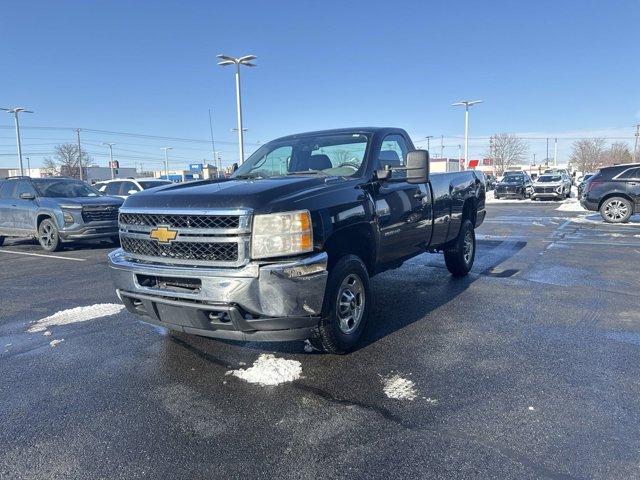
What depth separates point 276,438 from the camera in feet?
9.30

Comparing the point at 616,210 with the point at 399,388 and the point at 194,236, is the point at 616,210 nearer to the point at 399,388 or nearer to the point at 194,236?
the point at 399,388

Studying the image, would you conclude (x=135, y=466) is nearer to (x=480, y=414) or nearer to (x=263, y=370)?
(x=263, y=370)

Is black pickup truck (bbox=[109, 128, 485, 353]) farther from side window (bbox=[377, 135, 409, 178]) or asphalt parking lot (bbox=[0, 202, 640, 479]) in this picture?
asphalt parking lot (bbox=[0, 202, 640, 479])

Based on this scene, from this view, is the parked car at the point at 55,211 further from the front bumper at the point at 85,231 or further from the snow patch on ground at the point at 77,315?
the snow patch on ground at the point at 77,315

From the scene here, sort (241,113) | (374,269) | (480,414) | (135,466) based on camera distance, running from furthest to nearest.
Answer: (241,113) < (374,269) < (480,414) < (135,466)

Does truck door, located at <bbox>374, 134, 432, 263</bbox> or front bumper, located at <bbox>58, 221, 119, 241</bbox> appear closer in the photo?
truck door, located at <bbox>374, 134, 432, 263</bbox>

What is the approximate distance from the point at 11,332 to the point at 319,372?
137 inches

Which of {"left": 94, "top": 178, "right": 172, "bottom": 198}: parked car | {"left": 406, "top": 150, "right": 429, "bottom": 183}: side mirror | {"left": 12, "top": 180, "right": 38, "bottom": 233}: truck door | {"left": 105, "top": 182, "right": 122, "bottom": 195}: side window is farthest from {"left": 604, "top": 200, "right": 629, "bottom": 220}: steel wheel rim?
{"left": 12, "top": 180, "right": 38, "bottom": 233}: truck door

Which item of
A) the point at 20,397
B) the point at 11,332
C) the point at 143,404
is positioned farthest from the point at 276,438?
the point at 11,332

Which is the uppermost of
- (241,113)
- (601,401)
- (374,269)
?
(241,113)

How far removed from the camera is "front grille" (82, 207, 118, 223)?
10.8 meters

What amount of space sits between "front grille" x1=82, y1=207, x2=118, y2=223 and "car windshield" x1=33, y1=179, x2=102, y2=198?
1.09 metres

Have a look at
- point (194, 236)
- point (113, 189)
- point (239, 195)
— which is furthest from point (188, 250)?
point (113, 189)

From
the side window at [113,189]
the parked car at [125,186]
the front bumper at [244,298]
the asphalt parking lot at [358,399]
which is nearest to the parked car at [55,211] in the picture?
the parked car at [125,186]
